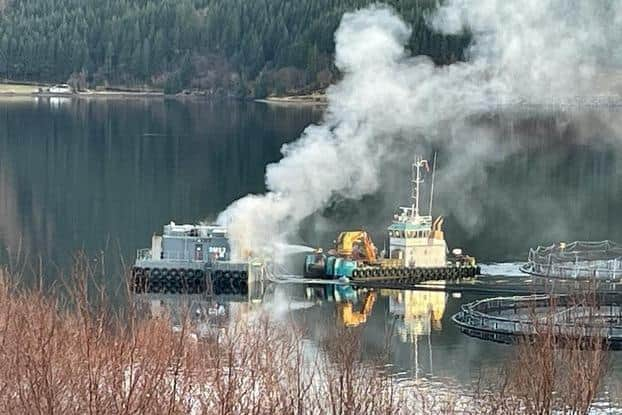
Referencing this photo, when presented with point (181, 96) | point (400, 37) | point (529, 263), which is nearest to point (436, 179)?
point (400, 37)

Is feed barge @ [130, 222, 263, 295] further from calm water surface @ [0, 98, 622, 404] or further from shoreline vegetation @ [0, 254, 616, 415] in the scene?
shoreline vegetation @ [0, 254, 616, 415]

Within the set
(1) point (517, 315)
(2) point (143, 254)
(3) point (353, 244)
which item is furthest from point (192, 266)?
(1) point (517, 315)

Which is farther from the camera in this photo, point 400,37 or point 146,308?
point 400,37

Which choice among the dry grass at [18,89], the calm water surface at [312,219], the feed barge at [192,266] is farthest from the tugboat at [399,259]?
the dry grass at [18,89]

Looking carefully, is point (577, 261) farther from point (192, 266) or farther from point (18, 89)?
point (18, 89)

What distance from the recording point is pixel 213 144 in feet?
309

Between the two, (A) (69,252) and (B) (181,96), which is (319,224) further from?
(B) (181,96)

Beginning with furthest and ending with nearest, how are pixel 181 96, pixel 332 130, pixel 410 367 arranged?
1. pixel 181 96
2. pixel 332 130
3. pixel 410 367

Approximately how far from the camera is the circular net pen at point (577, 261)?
43.2m

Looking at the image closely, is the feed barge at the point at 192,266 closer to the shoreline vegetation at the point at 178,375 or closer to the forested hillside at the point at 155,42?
the shoreline vegetation at the point at 178,375

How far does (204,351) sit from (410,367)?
27.5 feet

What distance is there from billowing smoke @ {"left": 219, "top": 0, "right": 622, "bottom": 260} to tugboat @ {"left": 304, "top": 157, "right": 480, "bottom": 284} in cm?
197

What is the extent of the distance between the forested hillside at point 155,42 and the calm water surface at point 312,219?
34.7 meters

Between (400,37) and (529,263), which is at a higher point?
(400,37)
